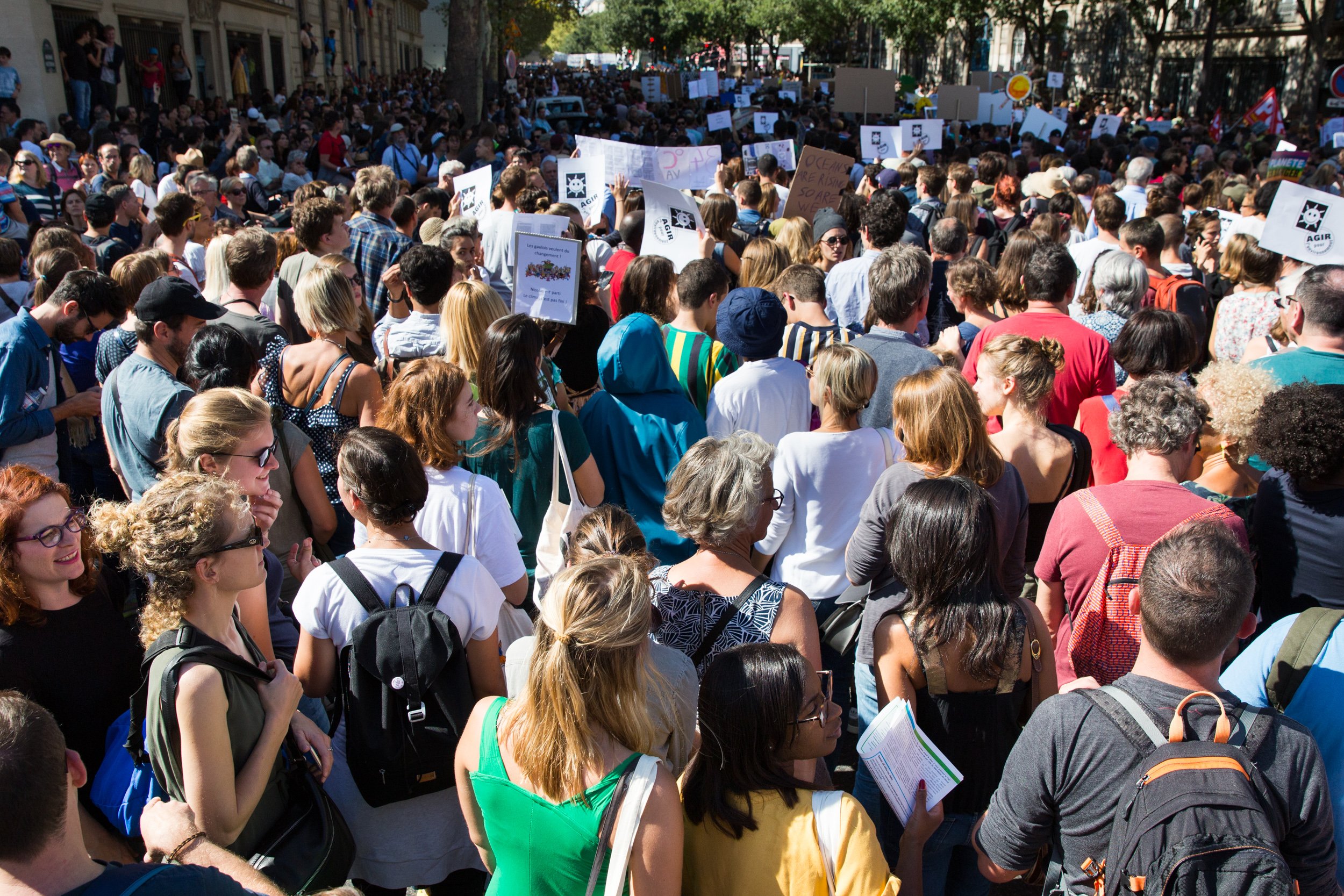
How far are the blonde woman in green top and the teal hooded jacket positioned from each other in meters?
1.90

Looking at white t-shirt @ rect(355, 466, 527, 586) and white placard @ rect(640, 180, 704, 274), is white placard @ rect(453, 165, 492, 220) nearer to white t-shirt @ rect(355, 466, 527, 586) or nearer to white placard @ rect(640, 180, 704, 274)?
white placard @ rect(640, 180, 704, 274)

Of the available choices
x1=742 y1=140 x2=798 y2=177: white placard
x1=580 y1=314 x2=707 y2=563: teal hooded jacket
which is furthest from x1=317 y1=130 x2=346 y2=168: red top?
x1=580 y1=314 x2=707 y2=563: teal hooded jacket

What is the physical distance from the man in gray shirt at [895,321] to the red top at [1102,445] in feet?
2.21

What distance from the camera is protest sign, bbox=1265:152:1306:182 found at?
930cm

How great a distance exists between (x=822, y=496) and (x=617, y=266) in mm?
3594

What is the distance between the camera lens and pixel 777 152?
35.6 feet

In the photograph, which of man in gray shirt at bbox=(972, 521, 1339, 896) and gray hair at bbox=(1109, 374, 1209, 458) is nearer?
man in gray shirt at bbox=(972, 521, 1339, 896)

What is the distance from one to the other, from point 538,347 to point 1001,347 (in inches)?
68.7

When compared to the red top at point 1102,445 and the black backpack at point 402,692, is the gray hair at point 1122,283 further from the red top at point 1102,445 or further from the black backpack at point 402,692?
the black backpack at point 402,692

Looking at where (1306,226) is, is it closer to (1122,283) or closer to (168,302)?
(1122,283)

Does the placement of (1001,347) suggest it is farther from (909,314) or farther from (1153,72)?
(1153,72)

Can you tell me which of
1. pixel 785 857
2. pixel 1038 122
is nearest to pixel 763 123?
pixel 1038 122

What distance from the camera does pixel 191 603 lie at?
224 cm

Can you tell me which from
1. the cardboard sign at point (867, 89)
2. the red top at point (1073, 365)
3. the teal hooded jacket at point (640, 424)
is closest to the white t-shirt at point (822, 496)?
the teal hooded jacket at point (640, 424)
